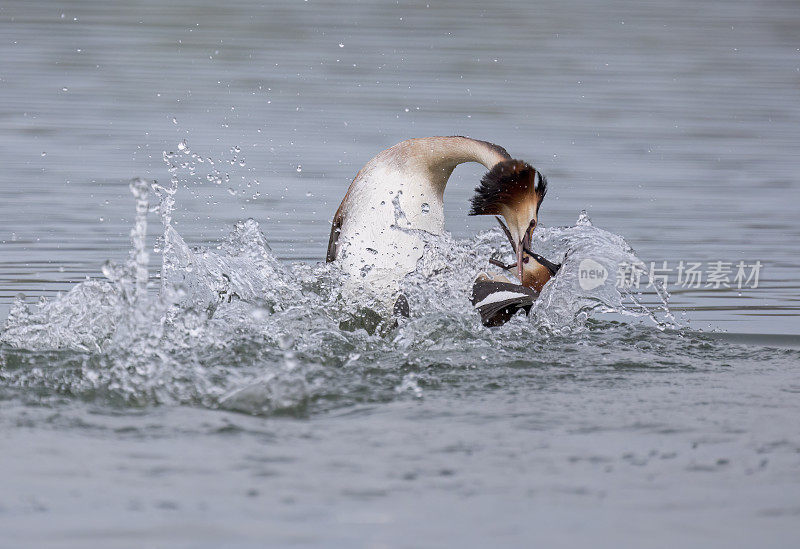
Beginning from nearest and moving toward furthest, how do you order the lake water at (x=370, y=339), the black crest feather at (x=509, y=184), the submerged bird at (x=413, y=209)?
the lake water at (x=370, y=339), the black crest feather at (x=509, y=184), the submerged bird at (x=413, y=209)

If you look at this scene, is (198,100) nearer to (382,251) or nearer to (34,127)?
(34,127)

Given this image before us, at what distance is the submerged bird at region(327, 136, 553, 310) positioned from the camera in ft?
18.6

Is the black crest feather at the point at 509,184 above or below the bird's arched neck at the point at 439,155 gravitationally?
below

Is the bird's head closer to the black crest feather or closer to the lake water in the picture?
the black crest feather

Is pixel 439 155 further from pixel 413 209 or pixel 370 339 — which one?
pixel 370 339

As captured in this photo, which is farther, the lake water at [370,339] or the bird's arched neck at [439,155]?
the bird's arched neck at [439,155]

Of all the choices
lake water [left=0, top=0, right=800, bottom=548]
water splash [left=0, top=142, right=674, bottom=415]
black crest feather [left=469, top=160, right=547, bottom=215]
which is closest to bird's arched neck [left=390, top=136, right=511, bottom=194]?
black crest feather [left=469, top=160, right=547, bottom=215]

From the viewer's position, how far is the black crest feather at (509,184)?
18.2 ft

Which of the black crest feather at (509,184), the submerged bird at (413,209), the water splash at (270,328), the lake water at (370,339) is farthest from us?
the submerged bird at (413,209)

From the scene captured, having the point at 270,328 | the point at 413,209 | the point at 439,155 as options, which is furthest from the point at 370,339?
the point at 439,155

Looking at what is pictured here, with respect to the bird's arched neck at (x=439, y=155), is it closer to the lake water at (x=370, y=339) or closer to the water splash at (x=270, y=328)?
the water splash at (x=270, y=328)

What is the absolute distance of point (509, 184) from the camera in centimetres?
557

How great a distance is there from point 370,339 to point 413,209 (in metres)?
1.01

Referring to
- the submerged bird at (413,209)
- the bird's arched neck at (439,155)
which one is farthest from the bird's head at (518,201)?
the bird's arched neck at (439,155)
